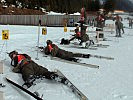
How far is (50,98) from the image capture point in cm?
685

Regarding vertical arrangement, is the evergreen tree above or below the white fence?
above

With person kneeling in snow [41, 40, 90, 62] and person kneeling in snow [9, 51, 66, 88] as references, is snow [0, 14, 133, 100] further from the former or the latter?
person kneeling in snow [41, 40, 90, 62]

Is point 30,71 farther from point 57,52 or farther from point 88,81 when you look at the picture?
point 57,52

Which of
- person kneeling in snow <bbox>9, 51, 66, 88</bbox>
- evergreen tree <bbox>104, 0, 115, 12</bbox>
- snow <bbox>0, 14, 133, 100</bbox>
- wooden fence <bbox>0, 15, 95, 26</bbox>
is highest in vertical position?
evergreen tree <bbox>104, 0, 115, 12</bbox>

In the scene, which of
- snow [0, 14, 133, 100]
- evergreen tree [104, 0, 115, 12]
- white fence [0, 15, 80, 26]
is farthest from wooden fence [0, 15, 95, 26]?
evergreen tree [104, 0, 115, 12]

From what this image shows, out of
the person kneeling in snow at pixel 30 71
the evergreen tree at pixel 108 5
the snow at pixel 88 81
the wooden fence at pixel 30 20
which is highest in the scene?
the evergreen tree at pixel 108 5

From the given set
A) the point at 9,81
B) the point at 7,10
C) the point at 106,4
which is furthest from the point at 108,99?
the point at 106,4

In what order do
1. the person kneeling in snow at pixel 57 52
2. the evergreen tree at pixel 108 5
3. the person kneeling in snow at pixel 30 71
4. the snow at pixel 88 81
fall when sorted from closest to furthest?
the snow at pixel 88 81, the person kneeling in snow at pixel 30 71, the person kneeling in snow at pixel 57 52, the evergreen tree at pixel 108 5

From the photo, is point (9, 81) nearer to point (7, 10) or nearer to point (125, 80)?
point (125, 80)

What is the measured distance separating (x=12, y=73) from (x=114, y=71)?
3.42m

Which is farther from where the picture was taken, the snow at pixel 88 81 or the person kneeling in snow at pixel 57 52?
the person kneeling in snow at pixel 57 52

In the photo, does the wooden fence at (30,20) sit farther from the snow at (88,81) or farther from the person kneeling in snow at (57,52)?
the person kneeling in snow at (57,52)

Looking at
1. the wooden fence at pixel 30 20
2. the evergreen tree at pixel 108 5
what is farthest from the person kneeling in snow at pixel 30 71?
the evergreen tree at pixel 108 5

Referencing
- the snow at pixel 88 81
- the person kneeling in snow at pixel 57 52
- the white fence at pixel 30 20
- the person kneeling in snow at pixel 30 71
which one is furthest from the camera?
the white fence at pixel 30 20
